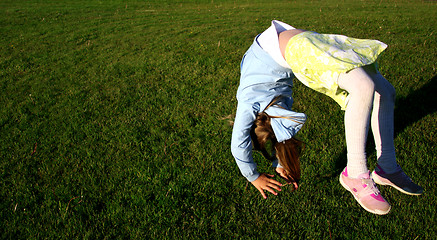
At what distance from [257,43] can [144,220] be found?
224cm

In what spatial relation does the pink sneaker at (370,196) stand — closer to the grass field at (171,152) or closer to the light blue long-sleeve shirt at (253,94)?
the grass field at (171,152)

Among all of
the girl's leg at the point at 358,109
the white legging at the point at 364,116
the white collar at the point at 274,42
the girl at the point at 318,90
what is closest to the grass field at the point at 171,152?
the girl at the point at 318,90

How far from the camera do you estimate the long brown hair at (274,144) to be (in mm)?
2834

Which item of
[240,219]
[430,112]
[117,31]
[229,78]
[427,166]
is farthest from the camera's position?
[117,31]

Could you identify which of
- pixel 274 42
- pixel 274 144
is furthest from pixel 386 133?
pixel 274 42

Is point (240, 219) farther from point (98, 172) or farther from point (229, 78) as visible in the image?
point (229, 78)

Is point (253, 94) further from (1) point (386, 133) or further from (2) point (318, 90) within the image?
(1) point (386, 133)

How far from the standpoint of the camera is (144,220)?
10.0ft

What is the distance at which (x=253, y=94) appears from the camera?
9.21ft

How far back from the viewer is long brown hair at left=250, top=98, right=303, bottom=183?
9.30 feet

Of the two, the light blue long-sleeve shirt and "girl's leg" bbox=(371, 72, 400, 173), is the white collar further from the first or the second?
"girl's leg" bbox=(371, 72, 400, 173)

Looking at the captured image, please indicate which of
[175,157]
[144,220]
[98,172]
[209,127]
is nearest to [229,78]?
[209,127]

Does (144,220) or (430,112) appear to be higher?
(430,112)

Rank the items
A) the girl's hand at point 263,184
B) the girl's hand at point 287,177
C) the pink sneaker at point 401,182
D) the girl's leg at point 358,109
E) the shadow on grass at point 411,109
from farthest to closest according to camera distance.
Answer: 1. the shadow on grass at point 411,109
2. the girl's hand at point 287,177
3. the girl's hand at point 263,184
4. the pink sneaker at point 401,182
5. the girl's leg at point 358,109
